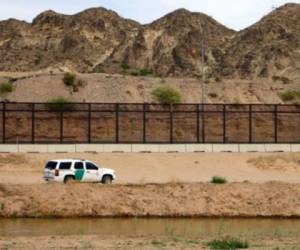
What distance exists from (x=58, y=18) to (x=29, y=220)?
4729 inches

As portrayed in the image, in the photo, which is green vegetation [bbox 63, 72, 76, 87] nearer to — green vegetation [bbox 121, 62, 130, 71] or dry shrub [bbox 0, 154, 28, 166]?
dry shrub [bbox 0, 154, 28, 166]

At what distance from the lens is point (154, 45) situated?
148 metres

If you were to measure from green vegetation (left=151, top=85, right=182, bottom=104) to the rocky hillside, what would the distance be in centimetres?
3207

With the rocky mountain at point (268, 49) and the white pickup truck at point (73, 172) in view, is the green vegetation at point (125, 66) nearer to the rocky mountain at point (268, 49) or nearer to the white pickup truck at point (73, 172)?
the rocky mountain at point (268, 49)

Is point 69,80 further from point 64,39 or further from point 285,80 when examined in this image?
point 64,39

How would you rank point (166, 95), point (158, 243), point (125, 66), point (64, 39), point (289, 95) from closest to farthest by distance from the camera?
point (158, 243) → point (166, 95) → point (289, 95) → point (125, 66) → point (64, 39)

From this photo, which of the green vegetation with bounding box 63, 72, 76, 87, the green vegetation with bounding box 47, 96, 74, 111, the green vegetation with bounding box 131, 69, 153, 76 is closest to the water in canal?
the green vegetation with bounding box 47, 96, 74, 111

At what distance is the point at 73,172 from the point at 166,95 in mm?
49356

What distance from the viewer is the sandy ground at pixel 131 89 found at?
98.8 meters

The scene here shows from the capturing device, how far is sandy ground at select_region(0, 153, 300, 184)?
198ft

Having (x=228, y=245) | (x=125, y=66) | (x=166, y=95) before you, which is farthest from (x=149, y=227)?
(x=125, y=66)

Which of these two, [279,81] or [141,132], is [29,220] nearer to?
[141,132]

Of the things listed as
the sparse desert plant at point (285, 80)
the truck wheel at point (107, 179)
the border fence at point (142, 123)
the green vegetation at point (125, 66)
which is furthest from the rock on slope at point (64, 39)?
the truck wheel at point (107, 179)

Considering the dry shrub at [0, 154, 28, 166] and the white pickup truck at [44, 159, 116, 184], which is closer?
the white pickup truck at [44, 159, 116, 184]
